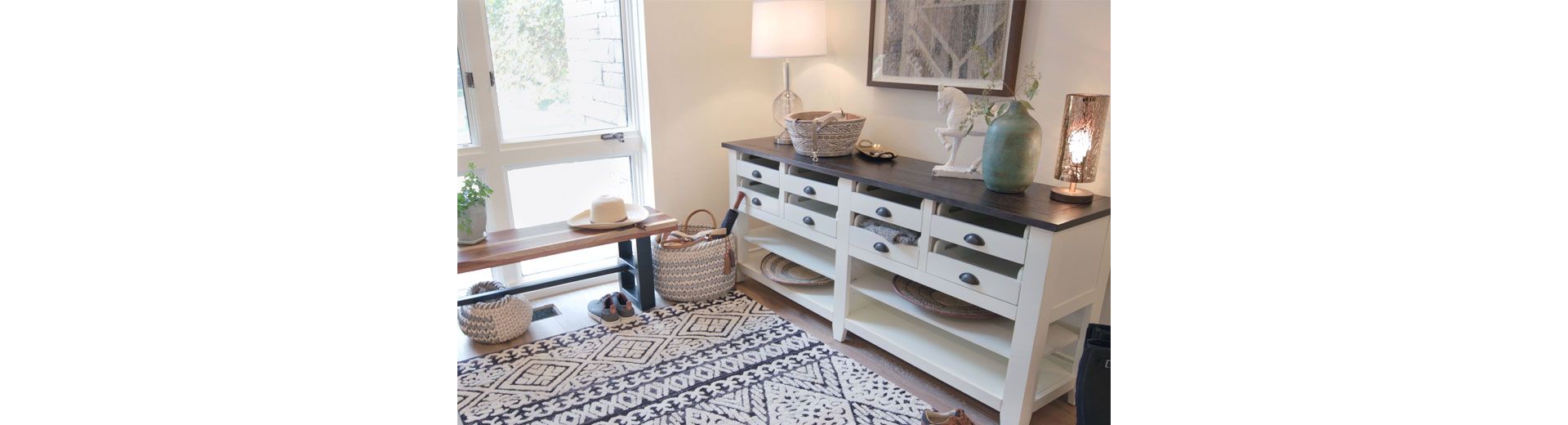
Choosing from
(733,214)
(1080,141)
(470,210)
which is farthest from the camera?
(733,214)

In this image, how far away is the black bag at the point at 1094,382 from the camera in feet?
5.40

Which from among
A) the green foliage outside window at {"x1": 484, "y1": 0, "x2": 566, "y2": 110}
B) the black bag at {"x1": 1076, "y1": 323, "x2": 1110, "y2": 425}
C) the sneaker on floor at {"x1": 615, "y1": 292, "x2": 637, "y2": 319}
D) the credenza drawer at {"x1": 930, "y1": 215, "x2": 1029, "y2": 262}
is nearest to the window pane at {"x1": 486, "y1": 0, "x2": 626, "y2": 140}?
the green foliage outside window at {"x1": 484, "y1": 0, "x2": 566, "y2": 110}

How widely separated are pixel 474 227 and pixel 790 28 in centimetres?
134

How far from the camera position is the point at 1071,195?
191 cm

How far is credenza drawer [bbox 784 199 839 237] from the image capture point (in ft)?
8.22

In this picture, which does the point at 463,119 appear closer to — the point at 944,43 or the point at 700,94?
the point at 700,94

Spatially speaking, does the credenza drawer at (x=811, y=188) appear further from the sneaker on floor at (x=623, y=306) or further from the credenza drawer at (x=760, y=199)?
the sneaker on floor at (x=623, y=306)

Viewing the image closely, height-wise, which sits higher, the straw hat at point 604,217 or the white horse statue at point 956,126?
the white horse statue at point 956,126

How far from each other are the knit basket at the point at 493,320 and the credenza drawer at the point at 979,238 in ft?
5.03

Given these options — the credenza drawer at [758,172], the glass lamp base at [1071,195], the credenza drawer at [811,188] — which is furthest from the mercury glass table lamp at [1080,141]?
the credenza drawer at [758,172]

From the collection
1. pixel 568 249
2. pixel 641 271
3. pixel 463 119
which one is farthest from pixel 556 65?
pixel 641 271
